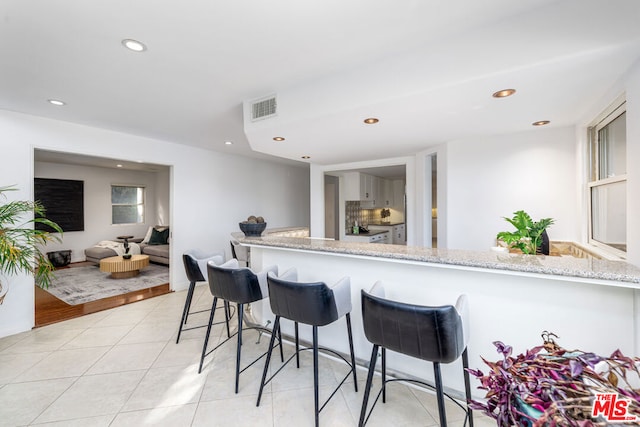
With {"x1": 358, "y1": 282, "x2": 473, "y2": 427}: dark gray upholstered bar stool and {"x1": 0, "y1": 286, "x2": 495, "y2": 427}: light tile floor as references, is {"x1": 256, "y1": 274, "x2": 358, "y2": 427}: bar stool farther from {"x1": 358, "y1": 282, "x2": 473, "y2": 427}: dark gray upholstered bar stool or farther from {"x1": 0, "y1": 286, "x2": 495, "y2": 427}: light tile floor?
{"x1": 358, "y1": 282, "x2": 473, "y2": 427}: dark gray upholstered bar stool

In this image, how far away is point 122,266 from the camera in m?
5.21

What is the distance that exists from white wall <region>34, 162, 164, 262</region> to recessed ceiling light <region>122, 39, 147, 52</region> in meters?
6.80

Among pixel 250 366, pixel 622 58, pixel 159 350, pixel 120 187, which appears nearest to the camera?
pixel 622 58

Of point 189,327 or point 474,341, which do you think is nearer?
point 474,341

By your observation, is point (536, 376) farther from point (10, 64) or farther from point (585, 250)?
point (10, 64)

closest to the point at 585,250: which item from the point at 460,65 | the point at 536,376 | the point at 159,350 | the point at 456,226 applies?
the point at 456,226

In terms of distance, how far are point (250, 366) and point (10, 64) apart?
9.80 ft

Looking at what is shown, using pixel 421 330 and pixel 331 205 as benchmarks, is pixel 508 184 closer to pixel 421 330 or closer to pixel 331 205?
pixel 421 330

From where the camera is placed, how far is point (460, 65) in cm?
172

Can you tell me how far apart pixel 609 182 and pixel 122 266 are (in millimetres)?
6808

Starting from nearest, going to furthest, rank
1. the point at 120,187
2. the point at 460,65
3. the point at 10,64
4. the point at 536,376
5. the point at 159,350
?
the point at 536,376, the point at 460,65, the point at 10,64, the point at 159,350, the point at 120,187

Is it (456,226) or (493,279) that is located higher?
(456,226)

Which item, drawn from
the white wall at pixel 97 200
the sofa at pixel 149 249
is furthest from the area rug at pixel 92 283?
the white wall at pixel 97 200

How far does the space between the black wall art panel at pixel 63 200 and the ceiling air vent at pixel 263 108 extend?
6627 mm
